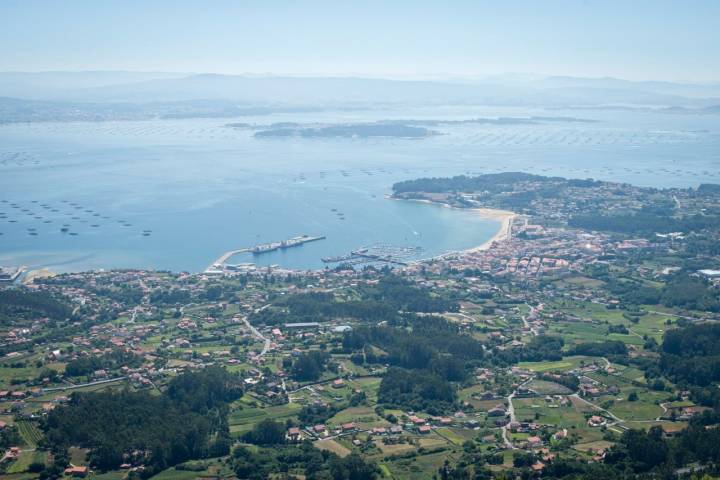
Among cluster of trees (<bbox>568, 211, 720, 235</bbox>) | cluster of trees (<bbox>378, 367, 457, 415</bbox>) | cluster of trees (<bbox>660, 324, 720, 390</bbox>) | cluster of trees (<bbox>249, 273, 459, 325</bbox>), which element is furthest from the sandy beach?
cluster of trees (<bbox>378, 367, 457, 415</bbox>)

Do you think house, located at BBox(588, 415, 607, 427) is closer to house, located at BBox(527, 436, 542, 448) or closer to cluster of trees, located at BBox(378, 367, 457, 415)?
house, located at BBox(527, 436, 542, 448)

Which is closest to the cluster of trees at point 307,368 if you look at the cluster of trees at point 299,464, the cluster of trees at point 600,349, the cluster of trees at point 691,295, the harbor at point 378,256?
the cluster of trees at point 299,464

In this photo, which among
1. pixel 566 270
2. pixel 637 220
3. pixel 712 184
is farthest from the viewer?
pixel 712 184

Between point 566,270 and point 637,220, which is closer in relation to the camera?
point 566,270

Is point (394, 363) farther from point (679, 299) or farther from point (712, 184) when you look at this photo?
point (712, 184)

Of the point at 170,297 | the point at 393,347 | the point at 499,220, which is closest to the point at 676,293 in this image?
the point at 393,347

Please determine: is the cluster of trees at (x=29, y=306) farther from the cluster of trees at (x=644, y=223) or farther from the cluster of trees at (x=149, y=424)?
the cluster of trees at (x=644, y=223)

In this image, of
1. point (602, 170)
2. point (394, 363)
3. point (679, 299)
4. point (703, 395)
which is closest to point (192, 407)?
point (394, 363)
